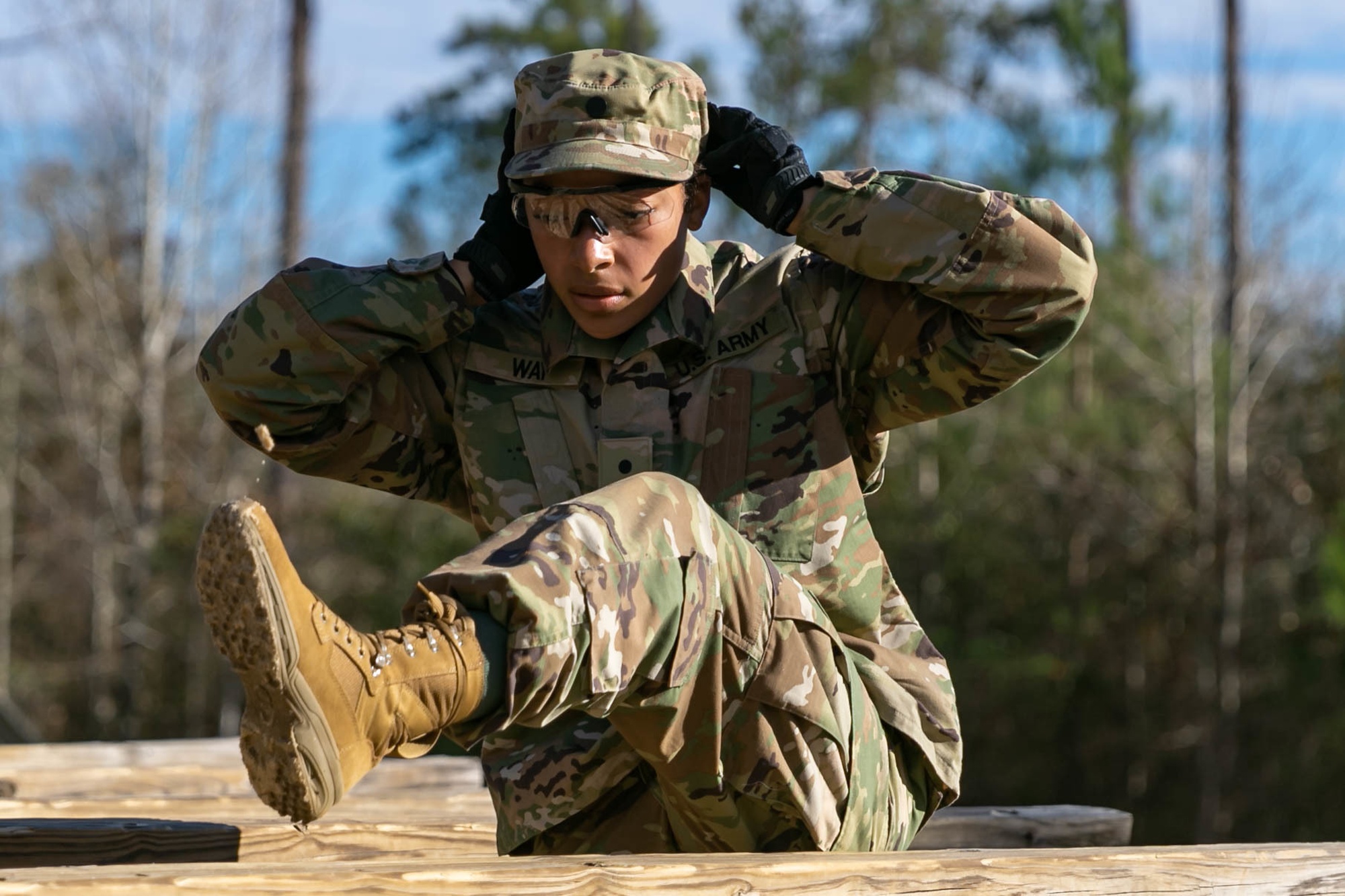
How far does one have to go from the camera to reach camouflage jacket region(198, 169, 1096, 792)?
309 centimetres

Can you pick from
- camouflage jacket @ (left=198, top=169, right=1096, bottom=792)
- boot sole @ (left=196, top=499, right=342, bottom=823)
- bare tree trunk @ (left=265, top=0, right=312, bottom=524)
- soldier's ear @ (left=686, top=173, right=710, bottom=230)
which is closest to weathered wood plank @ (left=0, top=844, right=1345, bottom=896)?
boot sole @ (left=196, top=499, right=342, bottom=823)

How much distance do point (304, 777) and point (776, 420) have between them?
1264mm

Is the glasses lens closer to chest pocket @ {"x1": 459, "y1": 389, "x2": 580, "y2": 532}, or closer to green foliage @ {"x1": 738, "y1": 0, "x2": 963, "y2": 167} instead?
chest pocket @ {"x1": 459, "y1": 389, "x2": 580, "y2": 532}

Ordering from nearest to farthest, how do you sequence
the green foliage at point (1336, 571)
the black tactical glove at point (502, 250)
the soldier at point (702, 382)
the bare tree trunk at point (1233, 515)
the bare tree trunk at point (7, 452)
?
the soldier at point (702, 382) < the black tactical glove at point (502, 250) < the green foliage at point (1336, 571) < the bare tree trunk at point (1233, 515) < the bare tree trunk at point (7, 452)

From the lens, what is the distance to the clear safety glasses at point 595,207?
311 cm

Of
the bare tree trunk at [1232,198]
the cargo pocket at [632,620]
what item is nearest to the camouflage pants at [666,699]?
the cargo pocket at [632,620]

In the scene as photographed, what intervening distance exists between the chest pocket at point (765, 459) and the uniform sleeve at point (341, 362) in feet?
1.78

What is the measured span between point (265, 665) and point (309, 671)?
57 mm

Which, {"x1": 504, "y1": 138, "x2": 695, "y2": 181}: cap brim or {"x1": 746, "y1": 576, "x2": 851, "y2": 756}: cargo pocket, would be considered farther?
{"x1": 504, "y1": 138, "x2": 695, "y2": 181}: cap brim

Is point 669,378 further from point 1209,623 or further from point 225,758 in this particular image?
point 1209,623

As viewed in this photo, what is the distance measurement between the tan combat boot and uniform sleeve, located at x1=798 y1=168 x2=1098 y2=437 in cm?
118

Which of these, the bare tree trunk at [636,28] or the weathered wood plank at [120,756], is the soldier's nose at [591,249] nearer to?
the weathered wood plank at [120,756]

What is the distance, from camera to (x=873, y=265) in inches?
121

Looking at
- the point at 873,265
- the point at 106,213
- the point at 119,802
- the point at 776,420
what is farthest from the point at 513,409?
the point at 106,213
